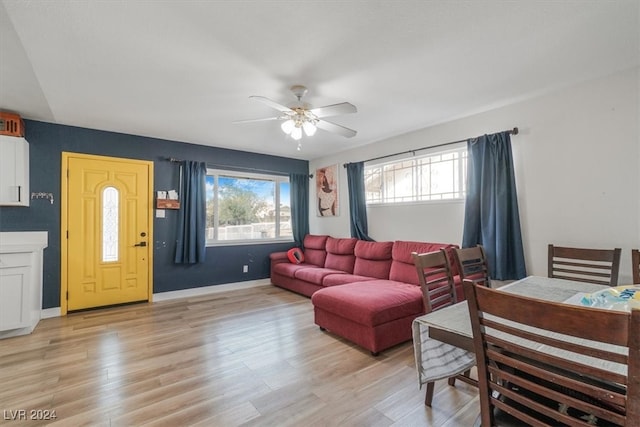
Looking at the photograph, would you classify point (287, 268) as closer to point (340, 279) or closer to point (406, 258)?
point (340, 279)

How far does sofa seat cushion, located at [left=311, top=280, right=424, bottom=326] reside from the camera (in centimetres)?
270

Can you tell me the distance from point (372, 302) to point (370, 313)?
14 cm

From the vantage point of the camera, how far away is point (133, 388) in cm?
215

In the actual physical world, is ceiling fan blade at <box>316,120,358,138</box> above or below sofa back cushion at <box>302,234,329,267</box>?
above

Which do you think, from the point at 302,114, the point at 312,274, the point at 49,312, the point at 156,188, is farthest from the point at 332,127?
the point at 49,312

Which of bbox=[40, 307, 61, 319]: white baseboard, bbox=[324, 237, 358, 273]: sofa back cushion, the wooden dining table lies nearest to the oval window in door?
bbox=[40, 307, 61, 319]: white baseboard

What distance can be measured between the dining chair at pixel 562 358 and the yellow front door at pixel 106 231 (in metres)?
4.65

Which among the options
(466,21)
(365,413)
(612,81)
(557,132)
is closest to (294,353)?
(365,413)

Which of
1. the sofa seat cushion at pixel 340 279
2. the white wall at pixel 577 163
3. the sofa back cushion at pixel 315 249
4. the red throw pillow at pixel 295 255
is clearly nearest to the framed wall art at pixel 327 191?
the sofa back cushion at pixel 315 249

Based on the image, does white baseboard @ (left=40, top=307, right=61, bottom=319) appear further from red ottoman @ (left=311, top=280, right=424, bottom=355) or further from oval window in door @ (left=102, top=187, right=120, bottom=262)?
red ottoman @ (left=311, top=280, right=424, bottom=355)

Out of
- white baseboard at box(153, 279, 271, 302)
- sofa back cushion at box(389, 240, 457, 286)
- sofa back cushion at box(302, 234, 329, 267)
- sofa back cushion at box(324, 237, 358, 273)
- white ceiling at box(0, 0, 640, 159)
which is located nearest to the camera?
white ceiling at box(0, 0, 640, 159)

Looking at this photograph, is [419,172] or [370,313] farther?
[419,172]

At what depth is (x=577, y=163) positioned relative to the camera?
2758mm

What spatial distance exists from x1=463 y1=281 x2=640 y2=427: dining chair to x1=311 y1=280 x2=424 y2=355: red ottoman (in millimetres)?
1486
